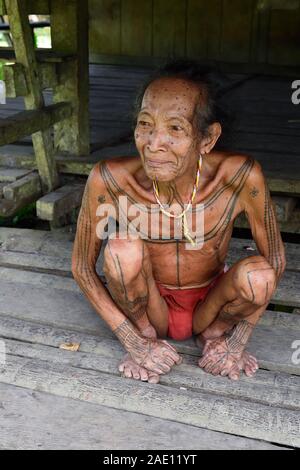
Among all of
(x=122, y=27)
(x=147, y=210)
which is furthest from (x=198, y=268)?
(x=122, y=27)

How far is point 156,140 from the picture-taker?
2172mm

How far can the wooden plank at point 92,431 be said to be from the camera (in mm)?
2086

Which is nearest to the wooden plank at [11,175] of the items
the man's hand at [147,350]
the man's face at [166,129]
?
the man's hand at [147,350]

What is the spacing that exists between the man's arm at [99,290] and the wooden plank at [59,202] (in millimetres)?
1062

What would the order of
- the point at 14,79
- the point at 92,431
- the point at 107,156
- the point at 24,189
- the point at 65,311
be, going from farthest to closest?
the point at 107,156 → the point at 24,189 → the point at 14,79 → the point at 65,311 → the point at 92,431

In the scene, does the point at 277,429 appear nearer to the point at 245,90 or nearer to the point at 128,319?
the point at 128,319

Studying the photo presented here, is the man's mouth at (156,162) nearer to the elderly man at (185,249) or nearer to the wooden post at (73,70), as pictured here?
the elderly man at (185,249)

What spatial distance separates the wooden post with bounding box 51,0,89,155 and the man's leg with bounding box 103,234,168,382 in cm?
184

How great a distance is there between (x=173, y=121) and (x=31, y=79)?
1.62 metres

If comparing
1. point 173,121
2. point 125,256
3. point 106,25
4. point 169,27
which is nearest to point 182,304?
point 125,256

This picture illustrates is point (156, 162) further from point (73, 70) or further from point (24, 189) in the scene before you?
point (73, 70)

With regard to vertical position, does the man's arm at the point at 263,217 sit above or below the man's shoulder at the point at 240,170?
below
